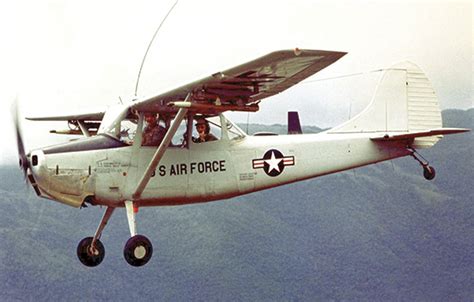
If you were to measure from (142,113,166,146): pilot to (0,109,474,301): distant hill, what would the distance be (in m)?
51.7

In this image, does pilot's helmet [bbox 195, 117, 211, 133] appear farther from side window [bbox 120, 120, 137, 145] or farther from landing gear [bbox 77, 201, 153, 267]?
landing gear [bbox 77, 201, 153, 267]

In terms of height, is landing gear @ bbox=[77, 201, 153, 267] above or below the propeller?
below

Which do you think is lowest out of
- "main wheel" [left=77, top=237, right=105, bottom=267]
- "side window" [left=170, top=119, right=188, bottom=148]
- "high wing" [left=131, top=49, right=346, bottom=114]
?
"main wheel" [left=77, top=237, right=105, bottom=267]

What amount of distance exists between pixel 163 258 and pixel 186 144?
5905cm

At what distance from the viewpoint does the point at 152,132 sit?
12.6 m

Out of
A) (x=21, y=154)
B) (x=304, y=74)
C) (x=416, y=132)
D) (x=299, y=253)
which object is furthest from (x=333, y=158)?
(x=299, y=253)

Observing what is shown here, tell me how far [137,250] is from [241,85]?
8.02 ft

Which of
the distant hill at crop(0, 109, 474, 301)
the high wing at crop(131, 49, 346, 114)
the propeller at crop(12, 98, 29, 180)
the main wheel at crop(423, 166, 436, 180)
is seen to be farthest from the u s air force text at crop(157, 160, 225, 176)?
the distant hill at crop(0, 109, 474, 301)

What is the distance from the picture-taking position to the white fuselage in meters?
12.2

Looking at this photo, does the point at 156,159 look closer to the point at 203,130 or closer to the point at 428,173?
the point at 203,130

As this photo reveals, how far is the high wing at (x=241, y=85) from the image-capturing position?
11.1 m

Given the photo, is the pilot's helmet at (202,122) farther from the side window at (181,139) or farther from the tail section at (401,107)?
the tail section at (401,107)

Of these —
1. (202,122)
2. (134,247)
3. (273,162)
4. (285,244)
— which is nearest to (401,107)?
(273,162)

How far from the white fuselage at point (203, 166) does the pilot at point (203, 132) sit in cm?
7
